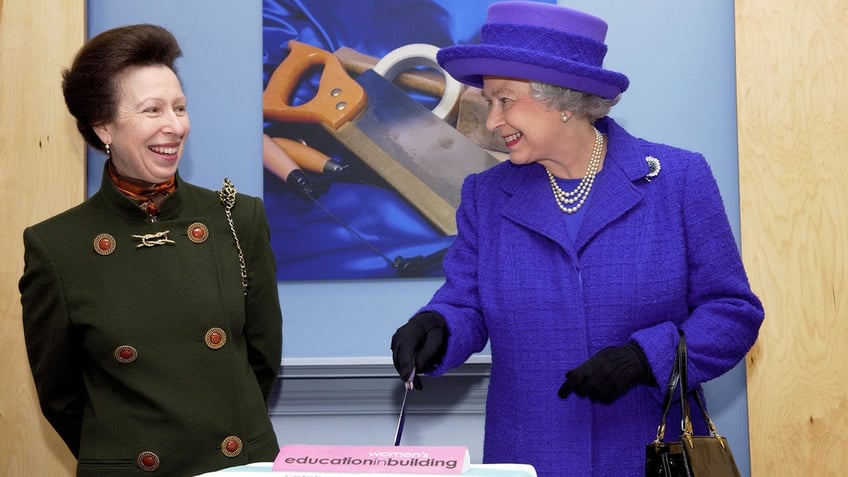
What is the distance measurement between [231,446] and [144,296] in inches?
14.7

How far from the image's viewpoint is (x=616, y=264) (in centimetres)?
209

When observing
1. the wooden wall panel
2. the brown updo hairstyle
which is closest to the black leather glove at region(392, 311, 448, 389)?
the brown updo hairstyle

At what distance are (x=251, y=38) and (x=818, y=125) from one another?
186 cm

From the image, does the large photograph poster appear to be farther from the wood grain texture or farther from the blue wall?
the wood grain texture

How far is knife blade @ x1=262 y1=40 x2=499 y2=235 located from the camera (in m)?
3.31

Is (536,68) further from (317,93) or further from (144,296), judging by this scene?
(317,93)

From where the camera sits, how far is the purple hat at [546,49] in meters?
2.12

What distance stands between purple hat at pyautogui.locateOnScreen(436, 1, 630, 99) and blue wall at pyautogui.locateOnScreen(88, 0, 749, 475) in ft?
3.68

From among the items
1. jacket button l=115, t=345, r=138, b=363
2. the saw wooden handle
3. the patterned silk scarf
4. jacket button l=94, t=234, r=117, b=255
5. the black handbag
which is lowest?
the black handbag

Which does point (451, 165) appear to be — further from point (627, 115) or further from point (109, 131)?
point (109, 131)

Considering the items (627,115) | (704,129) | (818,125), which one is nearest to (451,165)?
(627,115)

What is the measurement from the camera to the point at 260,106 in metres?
3.47

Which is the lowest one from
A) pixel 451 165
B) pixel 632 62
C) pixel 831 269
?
pixel 831 269

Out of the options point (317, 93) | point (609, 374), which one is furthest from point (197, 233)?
point (317, 93)
